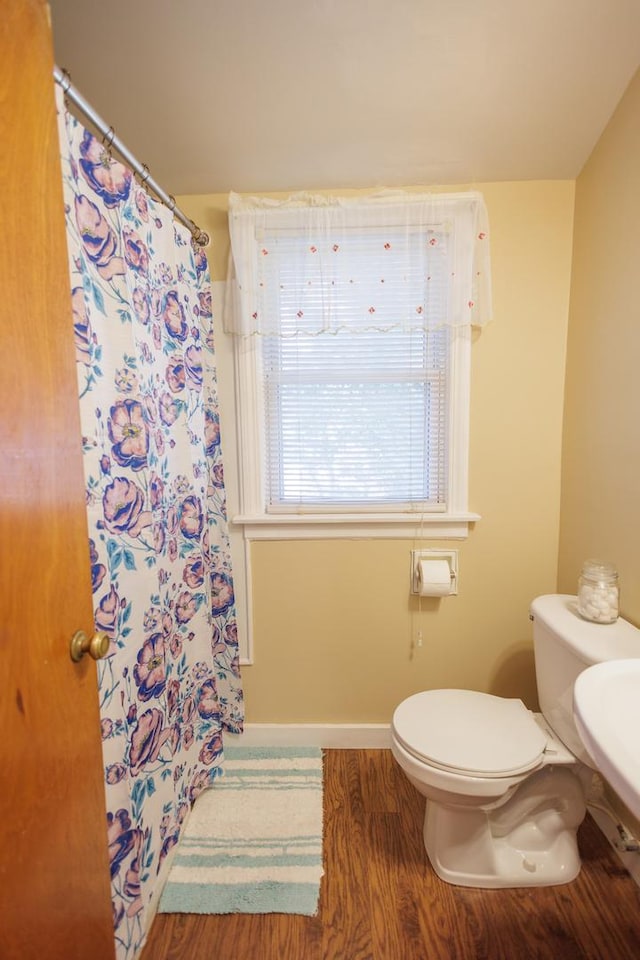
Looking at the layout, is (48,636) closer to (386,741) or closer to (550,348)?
(386,741)

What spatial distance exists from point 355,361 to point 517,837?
63.8 inches

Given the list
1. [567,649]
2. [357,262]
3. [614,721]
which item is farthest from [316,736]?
[357,262]

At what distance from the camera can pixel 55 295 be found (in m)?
0.68

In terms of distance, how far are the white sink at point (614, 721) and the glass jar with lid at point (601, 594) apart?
0.37 meters

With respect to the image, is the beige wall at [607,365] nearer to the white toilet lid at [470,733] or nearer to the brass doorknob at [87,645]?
the white toilet lid at [470,733]

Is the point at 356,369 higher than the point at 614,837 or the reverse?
higher

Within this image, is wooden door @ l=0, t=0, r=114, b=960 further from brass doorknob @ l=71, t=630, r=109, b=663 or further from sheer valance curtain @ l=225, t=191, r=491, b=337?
sheer valance curtain @ l=225, t=191, r=491, b=337

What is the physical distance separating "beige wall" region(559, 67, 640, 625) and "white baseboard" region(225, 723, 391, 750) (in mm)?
979

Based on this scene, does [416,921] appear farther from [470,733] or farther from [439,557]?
[439,557]

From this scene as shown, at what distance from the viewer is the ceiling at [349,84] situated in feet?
3.74

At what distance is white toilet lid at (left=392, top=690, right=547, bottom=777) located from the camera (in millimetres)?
1162

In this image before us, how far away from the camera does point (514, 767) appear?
1.15 meters

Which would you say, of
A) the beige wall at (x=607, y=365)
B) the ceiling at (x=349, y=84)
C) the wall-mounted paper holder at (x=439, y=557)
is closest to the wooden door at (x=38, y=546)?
the ceiling at (x=349, y=84)

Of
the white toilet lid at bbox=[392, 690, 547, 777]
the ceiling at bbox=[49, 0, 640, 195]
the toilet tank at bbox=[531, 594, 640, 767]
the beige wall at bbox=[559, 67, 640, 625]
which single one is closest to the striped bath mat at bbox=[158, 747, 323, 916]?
the white toilet lid at bbox=[392, 690, 547, 777]
